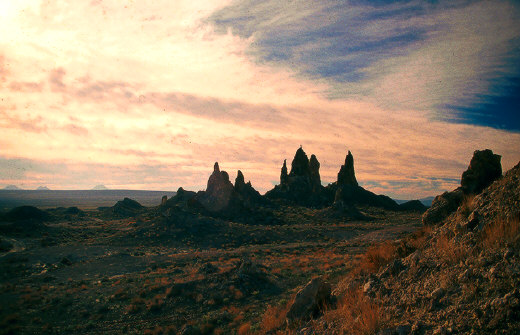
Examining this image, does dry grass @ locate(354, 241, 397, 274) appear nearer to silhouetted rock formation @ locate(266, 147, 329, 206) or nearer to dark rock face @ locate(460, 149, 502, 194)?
dark rock face @ locate(460, 149, 502, 194)

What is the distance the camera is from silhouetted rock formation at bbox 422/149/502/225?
41.5 ft

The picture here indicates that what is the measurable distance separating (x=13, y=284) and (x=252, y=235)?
35.4 metres

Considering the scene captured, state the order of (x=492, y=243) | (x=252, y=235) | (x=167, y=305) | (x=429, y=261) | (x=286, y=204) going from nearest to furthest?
(x=492, y=243), (x=429, y=261), (x=167, y=305), (x=252, y=235), (x=286, y=204)

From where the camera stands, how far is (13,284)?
1005 inches

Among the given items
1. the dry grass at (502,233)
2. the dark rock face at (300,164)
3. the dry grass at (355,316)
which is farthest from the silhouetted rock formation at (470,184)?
the dark rock face at (300,164)

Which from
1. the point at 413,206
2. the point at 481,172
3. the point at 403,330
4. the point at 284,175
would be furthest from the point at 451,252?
the point at 413,206

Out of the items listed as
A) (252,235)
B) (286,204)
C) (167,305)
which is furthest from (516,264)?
(286,204)

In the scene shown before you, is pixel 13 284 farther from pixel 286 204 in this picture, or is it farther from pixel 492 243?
pixel 286 204

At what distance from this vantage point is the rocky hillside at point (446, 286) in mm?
4816

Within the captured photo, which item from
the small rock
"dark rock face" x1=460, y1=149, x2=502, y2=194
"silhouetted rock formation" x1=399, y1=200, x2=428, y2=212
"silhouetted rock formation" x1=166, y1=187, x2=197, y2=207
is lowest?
"silhouetted rock formation" x1=399, y1=200, x2=428, y2=212

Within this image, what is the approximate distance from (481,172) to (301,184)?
9005 cm

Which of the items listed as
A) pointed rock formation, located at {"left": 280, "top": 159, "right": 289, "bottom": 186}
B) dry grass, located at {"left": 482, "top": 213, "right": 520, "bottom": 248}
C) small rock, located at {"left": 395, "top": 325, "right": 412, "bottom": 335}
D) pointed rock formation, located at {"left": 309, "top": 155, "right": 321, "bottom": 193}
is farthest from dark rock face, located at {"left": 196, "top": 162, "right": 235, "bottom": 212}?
small rock, located at {"left": 395, "top": 325, "right": 412, "bottom": 335}

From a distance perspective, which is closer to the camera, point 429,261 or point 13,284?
point 429,261

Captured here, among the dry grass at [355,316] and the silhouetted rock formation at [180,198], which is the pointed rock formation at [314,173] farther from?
the dry grass at [355,316]
